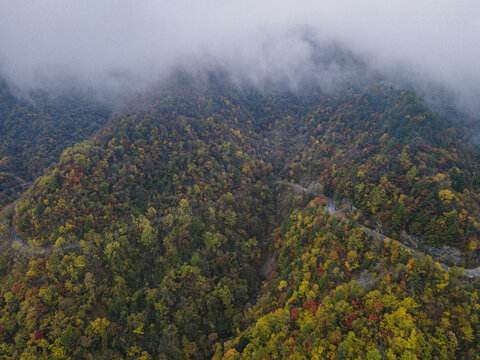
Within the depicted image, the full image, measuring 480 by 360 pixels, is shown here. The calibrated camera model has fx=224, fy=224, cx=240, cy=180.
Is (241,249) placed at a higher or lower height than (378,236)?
lower

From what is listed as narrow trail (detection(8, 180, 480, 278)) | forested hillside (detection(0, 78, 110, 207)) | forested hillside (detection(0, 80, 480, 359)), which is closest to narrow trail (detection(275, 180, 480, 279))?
narrow trail (detection(8, 180, 480, 278))

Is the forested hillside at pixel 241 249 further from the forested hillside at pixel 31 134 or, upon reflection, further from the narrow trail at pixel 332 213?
the forested hillside at pixel 31 134

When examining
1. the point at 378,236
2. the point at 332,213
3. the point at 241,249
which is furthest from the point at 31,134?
the point at 378,236

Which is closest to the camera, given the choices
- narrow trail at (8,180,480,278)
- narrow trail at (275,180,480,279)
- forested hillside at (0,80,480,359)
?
forested hillside at (0,80,480,359)

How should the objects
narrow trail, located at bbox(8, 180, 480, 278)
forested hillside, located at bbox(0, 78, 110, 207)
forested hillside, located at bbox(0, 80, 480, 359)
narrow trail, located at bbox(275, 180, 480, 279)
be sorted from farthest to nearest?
forested hillside, located at bbox(0, 78, 110, 207) → narrow trail, located at bbox(8, 180, 480, 278) → narrow trail, located at bbox(275, 180, 480, 279) → forested hillside, located at bbox(0, 80, 480, 359)

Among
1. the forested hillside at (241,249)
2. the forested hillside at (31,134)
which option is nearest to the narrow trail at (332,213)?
the forested hillside at (241,249)

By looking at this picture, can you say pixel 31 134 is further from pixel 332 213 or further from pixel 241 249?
pixel 332 213

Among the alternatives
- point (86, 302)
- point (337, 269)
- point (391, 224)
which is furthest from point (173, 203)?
point (391, 224)

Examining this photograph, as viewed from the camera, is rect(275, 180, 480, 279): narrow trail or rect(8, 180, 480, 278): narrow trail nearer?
rect(275, 180, 480, 279): narrow trail

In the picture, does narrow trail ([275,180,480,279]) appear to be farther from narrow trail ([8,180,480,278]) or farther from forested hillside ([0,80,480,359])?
forested hillside ([0,80,480,359])
